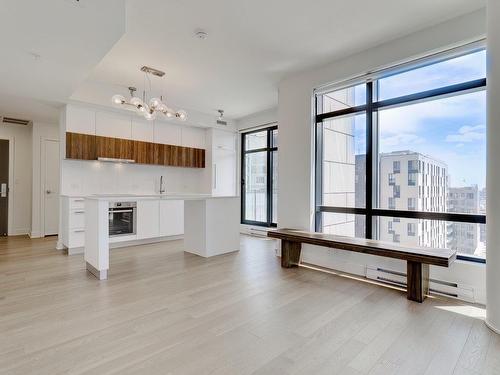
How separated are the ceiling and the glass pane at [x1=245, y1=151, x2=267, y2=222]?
8.03 feet

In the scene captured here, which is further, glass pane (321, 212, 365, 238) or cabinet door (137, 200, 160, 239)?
cabinet door (137, 200, 160, 239)

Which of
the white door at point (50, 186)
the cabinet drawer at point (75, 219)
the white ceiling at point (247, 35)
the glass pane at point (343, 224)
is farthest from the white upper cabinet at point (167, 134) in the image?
the glass pane at point (343, 224)

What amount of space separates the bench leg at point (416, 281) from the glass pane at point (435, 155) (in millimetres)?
738

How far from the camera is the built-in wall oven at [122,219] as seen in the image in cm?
493

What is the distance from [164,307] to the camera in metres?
2.53

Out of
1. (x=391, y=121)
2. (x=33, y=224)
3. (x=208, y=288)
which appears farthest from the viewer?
(x=33, y=224)

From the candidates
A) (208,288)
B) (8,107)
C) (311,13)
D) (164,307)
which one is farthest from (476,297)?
(8,107)

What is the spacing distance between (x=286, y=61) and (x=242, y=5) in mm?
1305

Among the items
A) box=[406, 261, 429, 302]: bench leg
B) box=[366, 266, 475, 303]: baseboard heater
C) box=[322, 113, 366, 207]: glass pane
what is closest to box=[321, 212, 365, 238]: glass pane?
box=[322, 113, 366, 207]: glass pane

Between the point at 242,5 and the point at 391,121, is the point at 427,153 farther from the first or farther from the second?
the point at 242,5

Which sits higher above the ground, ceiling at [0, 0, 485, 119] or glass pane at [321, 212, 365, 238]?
ceiling at [0, 0, 485, 119]

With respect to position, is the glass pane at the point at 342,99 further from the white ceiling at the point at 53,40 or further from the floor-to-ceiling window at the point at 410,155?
the white ceiling at the point at 53,40

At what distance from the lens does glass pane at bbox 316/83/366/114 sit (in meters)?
3.77

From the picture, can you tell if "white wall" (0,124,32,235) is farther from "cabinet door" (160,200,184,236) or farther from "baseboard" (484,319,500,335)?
"baseboard" (484,319,500,335)
